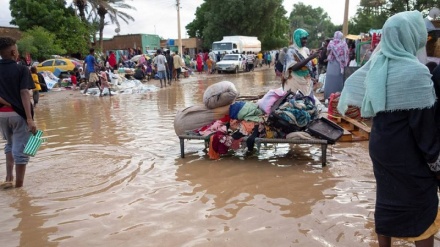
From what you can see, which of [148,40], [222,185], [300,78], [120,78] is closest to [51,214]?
[222,185]

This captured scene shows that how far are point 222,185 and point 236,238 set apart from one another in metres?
1.25

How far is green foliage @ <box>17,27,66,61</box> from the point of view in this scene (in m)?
21.4

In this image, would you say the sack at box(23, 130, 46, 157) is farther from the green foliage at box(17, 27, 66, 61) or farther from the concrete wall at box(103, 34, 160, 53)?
the concrete wall at box(103, 34, 160, 53)

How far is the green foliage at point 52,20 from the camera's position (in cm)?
2520

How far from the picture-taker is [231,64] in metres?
27.6

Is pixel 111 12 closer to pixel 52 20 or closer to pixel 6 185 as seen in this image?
pixel 52 20

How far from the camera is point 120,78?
671 inches

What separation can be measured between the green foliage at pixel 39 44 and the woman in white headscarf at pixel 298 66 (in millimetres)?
19486

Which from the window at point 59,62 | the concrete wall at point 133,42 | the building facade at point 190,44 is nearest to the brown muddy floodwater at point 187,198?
the window at point 59,62

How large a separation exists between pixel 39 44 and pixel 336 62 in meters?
19.6

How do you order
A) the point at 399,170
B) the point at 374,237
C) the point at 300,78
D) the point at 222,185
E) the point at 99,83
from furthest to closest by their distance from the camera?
the point at 99,83, the point at 300,78, the point at 222,185, the point at 374,237, the point at 399,170

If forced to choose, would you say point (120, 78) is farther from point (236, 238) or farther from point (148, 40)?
point (148, 40)

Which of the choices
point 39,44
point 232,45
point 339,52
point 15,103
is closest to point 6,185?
point 15,103

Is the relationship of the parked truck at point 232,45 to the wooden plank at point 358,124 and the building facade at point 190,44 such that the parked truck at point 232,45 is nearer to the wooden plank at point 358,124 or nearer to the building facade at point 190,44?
the building facade at point 190,44
